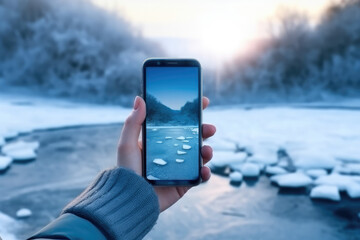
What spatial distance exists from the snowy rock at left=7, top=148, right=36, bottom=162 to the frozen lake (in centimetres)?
467

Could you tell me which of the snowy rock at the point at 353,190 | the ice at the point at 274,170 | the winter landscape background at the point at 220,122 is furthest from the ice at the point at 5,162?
the snowy rock at the point at 353,190

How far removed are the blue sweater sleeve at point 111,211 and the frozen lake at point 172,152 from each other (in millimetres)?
230

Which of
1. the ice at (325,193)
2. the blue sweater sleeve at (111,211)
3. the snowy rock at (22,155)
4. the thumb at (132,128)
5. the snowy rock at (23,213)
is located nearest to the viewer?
the blue sweater sleeve at (111,211)

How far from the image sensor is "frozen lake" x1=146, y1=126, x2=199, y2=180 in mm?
1463

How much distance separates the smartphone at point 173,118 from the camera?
4.84 ft

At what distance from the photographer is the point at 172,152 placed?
1532 mm

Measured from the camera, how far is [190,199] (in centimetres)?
423

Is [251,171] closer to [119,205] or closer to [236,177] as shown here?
[236,177]

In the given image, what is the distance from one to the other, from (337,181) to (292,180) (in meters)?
0.50

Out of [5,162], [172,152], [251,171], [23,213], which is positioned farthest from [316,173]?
[5,162]

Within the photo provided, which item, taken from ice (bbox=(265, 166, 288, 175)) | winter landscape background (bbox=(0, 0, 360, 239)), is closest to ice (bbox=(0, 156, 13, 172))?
winter landscape background (bbox=(0, 0, 360, 239))

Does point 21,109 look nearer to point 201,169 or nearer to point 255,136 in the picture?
point 255,136

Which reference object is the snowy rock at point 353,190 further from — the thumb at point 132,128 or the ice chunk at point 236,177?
the thumb at point 132,128

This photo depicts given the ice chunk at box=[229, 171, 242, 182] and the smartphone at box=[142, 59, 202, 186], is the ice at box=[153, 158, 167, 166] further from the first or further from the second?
the ice chunk at box=[229, 171, 242, 182]
